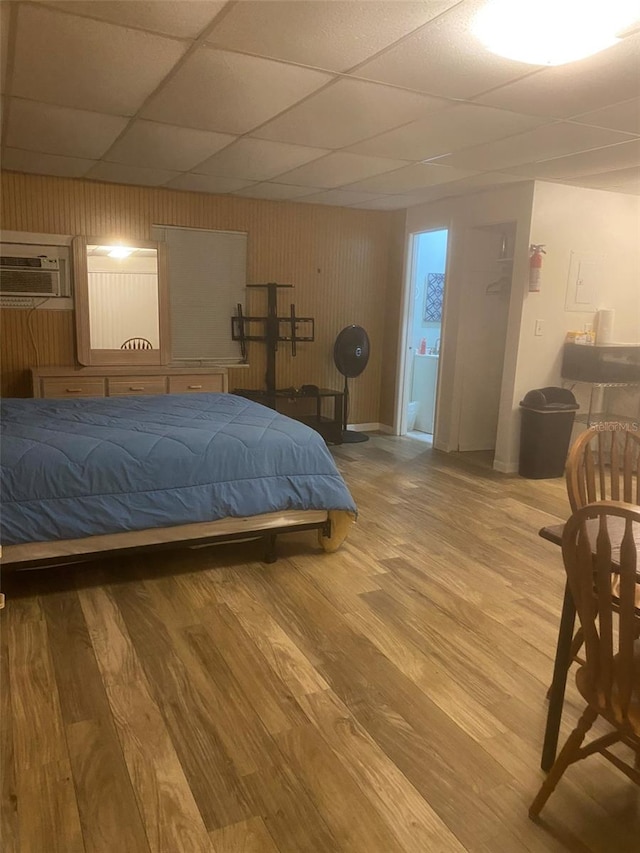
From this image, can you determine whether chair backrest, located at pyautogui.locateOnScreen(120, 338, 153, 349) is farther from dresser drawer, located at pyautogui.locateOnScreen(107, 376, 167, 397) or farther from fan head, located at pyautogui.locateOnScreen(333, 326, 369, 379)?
fan head, located at pyautogui.locateOnScreen(333, 326, 369, 379)

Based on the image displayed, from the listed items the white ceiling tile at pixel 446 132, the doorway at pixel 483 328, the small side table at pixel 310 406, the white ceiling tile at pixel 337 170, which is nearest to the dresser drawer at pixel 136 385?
the small side table at pixel 310 406

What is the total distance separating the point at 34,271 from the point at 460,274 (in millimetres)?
3774

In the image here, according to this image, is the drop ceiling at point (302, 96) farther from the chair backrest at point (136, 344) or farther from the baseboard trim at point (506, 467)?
the baseboard trim at point (506, 467)

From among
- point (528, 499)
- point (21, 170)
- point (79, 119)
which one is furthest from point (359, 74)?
point (21, 170)

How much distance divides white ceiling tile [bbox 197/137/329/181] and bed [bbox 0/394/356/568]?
5.79ft

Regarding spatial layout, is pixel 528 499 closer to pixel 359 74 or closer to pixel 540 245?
pixel 540 245

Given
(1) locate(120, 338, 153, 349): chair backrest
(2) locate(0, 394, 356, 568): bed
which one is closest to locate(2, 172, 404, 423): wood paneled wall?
(1) locate(120, 338, 153, 349): chair backrest

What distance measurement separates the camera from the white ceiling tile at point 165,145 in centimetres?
358

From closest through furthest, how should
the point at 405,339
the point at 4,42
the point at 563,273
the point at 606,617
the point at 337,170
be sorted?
1. the point at 606,617
2. the point at 4,42
3. the point at 337,170
4. the point at 563,273
5. the point at 405,339

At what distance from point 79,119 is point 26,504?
2213 millimetres

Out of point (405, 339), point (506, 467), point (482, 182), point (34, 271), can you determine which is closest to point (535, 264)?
point (482, 182)

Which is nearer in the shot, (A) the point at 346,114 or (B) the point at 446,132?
(A) the point at 346,114

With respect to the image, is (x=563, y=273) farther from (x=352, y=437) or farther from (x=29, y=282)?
(x=29, y=282)

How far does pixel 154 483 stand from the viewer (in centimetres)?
289
